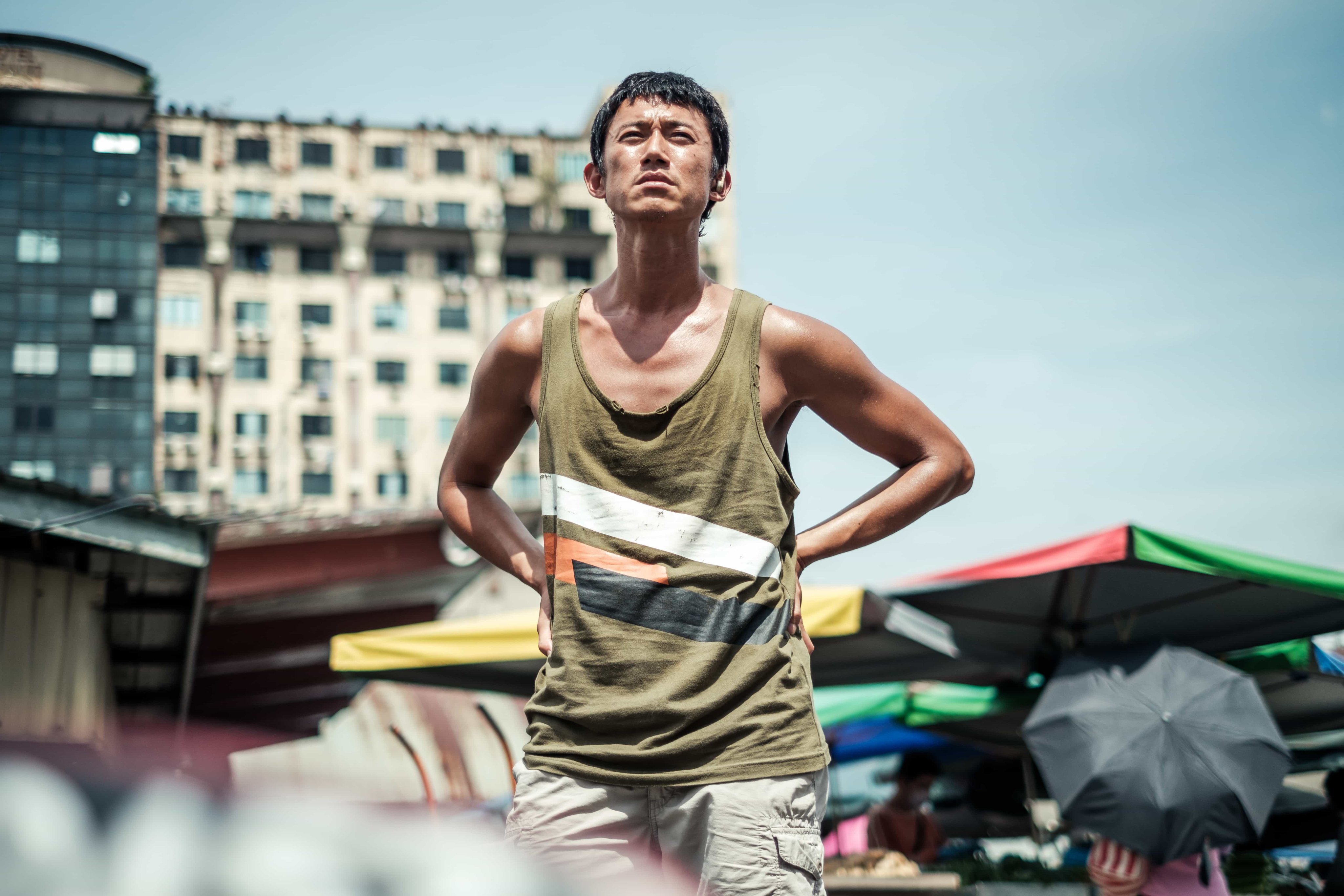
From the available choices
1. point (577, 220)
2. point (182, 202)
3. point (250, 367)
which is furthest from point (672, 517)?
point (577, 220)

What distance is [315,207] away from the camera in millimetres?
51844

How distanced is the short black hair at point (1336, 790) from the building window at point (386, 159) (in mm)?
49425

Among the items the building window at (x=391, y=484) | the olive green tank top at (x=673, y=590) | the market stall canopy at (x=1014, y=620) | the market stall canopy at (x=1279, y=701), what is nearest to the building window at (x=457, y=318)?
the building window at (x=391, y=484)

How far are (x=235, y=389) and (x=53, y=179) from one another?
10.4 m

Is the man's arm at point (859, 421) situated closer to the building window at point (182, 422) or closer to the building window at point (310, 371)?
the building window at point (182, 422)

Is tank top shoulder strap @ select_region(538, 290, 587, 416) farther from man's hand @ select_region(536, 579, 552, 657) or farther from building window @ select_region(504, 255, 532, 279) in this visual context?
building window @ select_region(504, 255, 532, 279)

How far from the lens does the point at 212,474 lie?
159 feet

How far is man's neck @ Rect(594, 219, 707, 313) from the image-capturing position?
2236 millimetres

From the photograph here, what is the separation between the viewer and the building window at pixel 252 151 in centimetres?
5147

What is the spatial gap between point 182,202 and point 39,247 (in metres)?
5.58

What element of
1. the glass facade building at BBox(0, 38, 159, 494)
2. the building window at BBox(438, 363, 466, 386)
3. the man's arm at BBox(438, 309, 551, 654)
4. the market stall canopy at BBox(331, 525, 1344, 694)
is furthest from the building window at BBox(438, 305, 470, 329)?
the man's arm at BBox(438, 309, 551, 654)

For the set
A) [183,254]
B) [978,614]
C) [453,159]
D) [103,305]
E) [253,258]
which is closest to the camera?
[978,614]

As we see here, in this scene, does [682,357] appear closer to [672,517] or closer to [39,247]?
[672,517]

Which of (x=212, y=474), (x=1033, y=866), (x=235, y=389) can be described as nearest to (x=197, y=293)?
(x=235, y=389)
